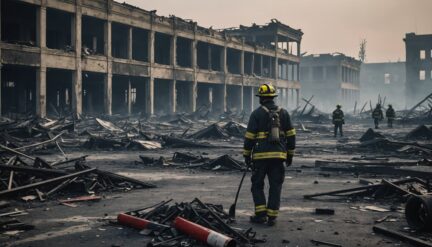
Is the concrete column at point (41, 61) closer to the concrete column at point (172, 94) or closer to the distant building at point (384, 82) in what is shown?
the concrete column at point (172, 94)

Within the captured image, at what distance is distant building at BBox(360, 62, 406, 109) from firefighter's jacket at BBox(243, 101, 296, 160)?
89.7 m

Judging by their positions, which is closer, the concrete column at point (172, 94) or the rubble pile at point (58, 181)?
the rubble pile at point (58, 181)

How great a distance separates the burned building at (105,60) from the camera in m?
25.7

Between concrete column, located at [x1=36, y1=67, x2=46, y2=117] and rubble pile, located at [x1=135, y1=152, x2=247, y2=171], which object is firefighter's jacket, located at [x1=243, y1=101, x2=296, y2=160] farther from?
concrete column, located at [x1=36, y1=67, x2=46, y2=117]

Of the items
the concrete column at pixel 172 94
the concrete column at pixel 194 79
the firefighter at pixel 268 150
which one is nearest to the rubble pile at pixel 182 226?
the firefighter at pixel 268 150

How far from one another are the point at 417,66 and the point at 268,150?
71.9 m

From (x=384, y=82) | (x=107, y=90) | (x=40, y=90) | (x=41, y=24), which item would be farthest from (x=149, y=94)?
(x=384, y=82)

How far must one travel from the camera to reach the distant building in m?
91.3

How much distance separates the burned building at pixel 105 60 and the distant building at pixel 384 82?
5081 cm

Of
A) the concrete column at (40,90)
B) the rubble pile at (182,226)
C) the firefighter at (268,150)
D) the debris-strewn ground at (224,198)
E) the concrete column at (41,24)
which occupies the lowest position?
the debris-strewn ground at (224,198)

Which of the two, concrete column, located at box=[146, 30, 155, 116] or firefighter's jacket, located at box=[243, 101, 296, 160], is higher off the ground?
concrete column, located at box=[146, 30, 155, 116]

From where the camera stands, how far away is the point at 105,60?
2970 cm

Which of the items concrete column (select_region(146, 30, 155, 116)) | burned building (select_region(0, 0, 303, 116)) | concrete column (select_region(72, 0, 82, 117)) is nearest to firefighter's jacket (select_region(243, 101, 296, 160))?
burned building (select_region(0, 0, 303, 116))

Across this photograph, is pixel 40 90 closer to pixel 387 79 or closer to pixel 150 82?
pixel 150 82
